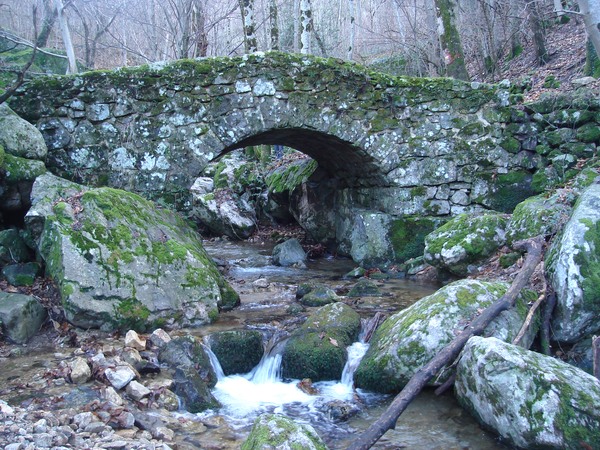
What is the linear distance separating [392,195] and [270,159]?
25.1 feet

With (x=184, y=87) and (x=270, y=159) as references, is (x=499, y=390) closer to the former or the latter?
(x=184, y=87)

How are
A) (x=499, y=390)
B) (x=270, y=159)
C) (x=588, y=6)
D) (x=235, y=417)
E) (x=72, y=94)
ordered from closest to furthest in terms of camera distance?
(x=499, y=390) < (x=235, y=417) < (x=588, y=6) < (x=72, y=94) < (x=270, y=159)

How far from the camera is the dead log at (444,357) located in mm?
3008

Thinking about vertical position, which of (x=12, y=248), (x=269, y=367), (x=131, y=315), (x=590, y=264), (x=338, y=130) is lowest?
(x=269, y=367)

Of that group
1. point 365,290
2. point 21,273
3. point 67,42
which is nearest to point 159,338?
point 21,273

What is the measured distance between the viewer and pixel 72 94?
268 inches

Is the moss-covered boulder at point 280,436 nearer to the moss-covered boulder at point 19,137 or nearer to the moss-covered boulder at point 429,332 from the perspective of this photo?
the moss-covered boulder at point 429,332

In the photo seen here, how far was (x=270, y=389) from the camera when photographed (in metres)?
4.35

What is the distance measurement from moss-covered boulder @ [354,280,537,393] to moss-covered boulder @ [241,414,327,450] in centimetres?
132

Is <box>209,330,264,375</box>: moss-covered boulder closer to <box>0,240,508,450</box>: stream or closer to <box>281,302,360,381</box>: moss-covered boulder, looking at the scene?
<box>0,240,508,450</box>: stream

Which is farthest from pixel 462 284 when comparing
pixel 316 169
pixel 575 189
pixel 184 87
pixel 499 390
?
pixel 316 169

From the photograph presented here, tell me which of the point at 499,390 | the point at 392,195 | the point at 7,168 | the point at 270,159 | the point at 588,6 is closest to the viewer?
the point at 499,390

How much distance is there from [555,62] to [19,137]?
39.5ft

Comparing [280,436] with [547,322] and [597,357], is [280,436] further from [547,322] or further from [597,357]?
[547,322]
